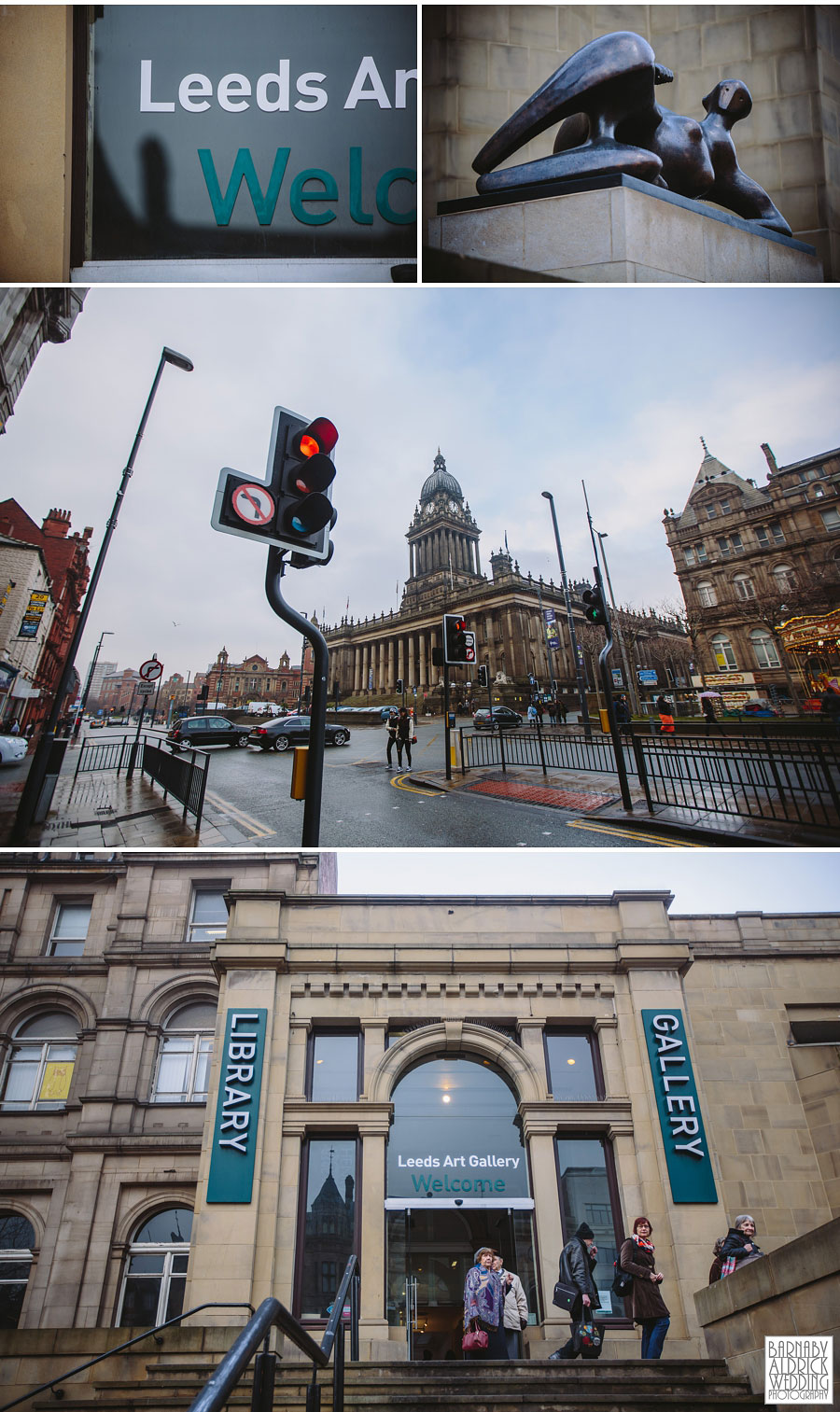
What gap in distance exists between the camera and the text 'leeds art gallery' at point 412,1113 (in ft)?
29.6

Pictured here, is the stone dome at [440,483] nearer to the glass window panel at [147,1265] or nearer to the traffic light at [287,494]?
the traffic light at [287,494]

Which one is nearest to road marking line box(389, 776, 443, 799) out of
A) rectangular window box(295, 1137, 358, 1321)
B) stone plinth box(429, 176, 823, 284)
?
stone plinth box(429, 176, 823, 284)

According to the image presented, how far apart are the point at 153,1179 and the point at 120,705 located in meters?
9.79

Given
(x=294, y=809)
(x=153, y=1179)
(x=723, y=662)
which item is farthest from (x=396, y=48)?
(x=153, y=1179)

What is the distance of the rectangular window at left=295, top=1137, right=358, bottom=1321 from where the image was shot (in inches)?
353

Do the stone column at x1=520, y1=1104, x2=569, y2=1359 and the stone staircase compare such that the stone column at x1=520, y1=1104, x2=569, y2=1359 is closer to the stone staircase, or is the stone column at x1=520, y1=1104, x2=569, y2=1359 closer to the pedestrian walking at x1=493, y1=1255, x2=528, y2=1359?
the pedestrian walking at x1=493, y1=1255, x2=528, y2=1359

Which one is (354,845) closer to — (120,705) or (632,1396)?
(120,705)

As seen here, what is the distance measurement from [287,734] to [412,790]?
52.5 inches

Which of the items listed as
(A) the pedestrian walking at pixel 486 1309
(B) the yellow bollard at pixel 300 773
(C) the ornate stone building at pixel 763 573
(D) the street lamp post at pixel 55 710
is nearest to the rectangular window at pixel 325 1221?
(A) the pedestrian walking at pixel 486 1309

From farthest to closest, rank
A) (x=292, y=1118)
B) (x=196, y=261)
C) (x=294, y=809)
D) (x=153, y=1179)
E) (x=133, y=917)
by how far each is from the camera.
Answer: (x=133, y=917) → (x=153, y=1179) → (x=292, y=1118) → (x=196, y=261) → (x=294, y=809)

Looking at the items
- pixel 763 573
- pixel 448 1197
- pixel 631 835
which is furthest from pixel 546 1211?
pixel 763 573

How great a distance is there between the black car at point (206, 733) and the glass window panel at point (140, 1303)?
10.2 m

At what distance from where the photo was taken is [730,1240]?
276 inches

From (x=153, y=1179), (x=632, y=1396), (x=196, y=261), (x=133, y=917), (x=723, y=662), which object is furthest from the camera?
(x=133, y=917)
